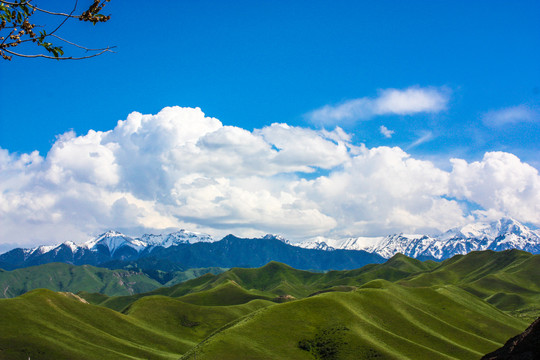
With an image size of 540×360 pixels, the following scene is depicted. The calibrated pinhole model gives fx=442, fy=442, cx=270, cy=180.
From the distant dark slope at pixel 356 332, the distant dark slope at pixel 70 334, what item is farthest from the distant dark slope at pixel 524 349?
the distant dark slope at pixel 70 334

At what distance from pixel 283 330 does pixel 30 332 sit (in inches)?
3246

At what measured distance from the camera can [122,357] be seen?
146m

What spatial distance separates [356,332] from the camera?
141m

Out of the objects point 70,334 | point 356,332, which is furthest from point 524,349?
point 70,334

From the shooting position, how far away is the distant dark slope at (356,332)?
12875 centimetres

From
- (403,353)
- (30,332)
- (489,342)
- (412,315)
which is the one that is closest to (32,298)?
(30,332)

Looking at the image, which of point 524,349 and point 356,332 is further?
point 356,332

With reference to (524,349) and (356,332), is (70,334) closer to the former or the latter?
(356,332)

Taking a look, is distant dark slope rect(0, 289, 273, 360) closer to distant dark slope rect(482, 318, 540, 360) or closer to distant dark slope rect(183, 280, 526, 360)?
distant dark slope rect(183, 280, 526, 360)

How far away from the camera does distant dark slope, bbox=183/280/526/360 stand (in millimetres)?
128750

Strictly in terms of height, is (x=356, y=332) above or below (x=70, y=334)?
above

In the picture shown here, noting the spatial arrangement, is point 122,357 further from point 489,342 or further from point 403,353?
point 489,342

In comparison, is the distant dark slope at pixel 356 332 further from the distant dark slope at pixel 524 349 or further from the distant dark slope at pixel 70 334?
the distant dark slope at pixel 524 349

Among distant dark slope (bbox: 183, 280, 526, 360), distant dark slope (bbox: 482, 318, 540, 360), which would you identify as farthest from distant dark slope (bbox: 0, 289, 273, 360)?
distant dark slope (bbox: 482, 318, 540, 360)
